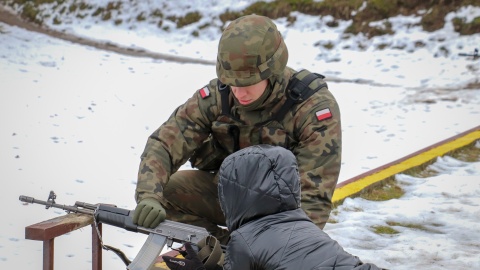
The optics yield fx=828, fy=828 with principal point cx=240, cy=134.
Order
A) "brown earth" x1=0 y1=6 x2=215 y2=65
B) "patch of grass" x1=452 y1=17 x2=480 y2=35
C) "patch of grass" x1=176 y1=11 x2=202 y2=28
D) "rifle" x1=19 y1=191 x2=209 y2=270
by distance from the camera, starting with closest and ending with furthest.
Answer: "rifle" x1=19 y1=191 x2=209 y2=270
"patch of grass" x1=452 y1=17 x2=480 y2=35
"brown earth" x1=0 y1=6 x2=215 y2=65
"patch of grass" x1=176 y1=11 x2=202 y2=28

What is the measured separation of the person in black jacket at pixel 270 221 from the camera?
2889mm

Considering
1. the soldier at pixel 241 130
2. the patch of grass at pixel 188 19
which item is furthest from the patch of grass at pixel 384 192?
the patch of grass at pixel 188 19

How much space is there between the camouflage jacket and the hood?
90cm

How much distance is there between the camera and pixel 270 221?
2.98m

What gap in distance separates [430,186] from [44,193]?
3153 millimetres

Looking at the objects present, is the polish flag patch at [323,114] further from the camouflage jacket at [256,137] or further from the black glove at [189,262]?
the black glove at [189,262]

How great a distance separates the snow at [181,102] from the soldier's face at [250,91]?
168cm

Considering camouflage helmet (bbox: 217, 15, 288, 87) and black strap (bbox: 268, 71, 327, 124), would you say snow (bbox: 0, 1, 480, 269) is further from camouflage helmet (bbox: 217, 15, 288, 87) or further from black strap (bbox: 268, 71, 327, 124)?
camouflage helmet (bbox: 217, 15, 288, 87)

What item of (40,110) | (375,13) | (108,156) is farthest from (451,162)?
(375,13)

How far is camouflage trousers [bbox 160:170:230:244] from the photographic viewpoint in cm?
448

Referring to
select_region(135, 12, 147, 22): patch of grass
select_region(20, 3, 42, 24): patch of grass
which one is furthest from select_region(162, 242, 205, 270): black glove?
select_region(20, 3, 42, 24): patch of grass

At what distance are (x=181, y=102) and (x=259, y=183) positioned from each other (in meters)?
6.90

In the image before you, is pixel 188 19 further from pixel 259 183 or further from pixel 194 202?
pixel 259 183

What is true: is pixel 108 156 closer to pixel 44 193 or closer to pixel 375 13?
pixel 44 193
